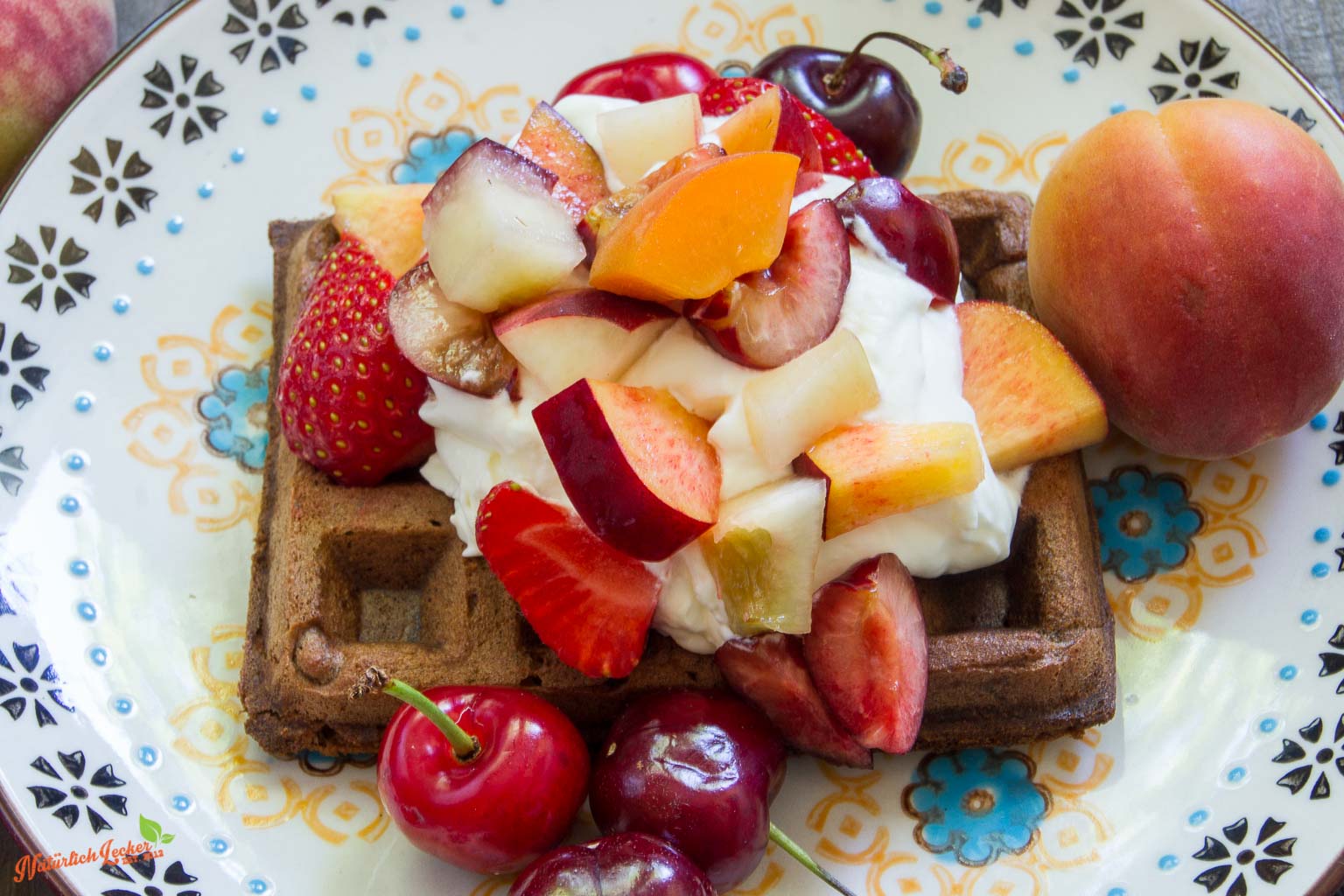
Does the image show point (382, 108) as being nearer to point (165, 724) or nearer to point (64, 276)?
point (64, 276)

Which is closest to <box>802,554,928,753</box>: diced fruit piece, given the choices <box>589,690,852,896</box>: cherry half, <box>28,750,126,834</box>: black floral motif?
<box>589,690,852,896</box>: cherry half

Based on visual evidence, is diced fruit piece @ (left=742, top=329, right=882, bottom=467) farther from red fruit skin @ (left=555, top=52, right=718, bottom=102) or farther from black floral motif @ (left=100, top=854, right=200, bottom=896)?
black floral motif @ (left=100, top=854, right=200, bottom=896)

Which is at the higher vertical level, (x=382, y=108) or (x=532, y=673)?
(x=382, y=108)

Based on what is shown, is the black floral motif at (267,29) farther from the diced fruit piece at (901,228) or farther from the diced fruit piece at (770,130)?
the diced fruit piece at (901,228)

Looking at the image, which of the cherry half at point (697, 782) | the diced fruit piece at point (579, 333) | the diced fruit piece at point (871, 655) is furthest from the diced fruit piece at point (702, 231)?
the cherry half at point (697, 782)

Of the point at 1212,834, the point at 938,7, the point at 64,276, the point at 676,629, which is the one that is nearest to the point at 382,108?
the point at 64,276

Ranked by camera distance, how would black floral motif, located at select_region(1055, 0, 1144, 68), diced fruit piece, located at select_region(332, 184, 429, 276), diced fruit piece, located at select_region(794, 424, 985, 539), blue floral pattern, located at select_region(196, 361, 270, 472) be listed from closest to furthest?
diced fruit piece, located at select_region(794, 424, 985, 539), diced fruit piece, located at select_region(332, 184, 429, 276), blue floral pattern, located at select_region(196, 361, 270, 472), black floral motif, located at select_region(1055, 0, 1144, 68)

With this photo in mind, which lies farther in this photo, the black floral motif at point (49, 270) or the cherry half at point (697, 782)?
the black floral motif at point (49, 270)
